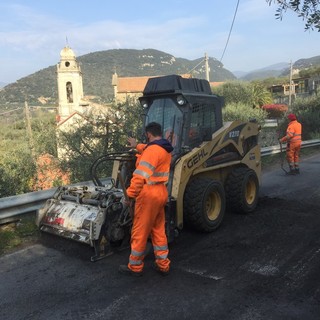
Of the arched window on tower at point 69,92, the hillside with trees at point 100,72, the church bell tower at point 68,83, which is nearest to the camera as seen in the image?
the church bell tower at point 68,83

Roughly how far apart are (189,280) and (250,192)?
10.2ft

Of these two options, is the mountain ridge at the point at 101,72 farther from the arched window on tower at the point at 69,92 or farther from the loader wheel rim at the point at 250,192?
the loader wheel rim at the point at 250,192

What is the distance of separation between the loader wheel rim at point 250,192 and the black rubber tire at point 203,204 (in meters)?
1.10

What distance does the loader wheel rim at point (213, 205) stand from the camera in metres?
5.87

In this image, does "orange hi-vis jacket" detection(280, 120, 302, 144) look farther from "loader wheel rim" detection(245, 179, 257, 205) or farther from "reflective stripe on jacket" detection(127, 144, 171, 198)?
"reflective stripe on jacket" detection(127, 144, 171, 198)

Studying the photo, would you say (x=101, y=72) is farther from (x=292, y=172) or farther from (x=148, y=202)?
(x=148, y=202)

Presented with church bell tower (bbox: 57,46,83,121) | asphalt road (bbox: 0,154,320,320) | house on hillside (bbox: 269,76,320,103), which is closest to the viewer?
asphalt road (bbox: 0,154,320,320)

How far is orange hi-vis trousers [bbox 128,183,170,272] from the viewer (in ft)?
14.1

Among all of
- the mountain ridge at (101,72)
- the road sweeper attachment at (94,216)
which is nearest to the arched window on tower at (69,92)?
the mountain ridge at (101,72)

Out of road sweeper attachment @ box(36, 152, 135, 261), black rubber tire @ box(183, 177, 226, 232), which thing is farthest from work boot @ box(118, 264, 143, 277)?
black rubber tire @ box(183, 177, 226, 232)

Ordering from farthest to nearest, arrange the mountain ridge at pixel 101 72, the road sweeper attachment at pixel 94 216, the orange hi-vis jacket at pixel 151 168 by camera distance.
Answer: the mountain ridge at pixel 101 72
the road sweeper attachment at pixel 94 216
the orange hi-vis jacket at pixel 151 168

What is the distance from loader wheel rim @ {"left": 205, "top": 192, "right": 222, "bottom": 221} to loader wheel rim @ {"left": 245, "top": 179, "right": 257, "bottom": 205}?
1121 mm

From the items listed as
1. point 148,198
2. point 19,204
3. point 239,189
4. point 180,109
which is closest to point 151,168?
point 148,198

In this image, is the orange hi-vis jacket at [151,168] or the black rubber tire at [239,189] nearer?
the orange hi-vis jacket at [151,168]
